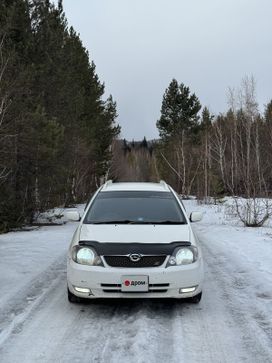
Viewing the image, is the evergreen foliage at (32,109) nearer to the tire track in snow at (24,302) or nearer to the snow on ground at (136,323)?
the tire track in snow at (24,302)

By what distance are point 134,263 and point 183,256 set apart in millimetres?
657

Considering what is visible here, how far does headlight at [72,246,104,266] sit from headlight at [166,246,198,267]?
90 cm

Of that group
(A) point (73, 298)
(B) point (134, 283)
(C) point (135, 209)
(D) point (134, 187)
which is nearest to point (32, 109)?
(D) point (134, 187)

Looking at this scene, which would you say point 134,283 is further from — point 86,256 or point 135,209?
point 135,209

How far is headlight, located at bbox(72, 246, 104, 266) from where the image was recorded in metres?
6.00

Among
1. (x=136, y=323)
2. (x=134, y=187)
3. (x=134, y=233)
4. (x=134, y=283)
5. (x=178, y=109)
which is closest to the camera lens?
(x=136, y=323)

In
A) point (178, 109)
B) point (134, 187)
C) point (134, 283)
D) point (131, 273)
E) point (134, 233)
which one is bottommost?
point (134, 283)

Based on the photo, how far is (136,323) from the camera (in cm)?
564

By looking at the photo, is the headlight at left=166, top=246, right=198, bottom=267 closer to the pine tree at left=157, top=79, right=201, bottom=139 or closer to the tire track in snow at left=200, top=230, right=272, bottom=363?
the tire track in snow at left=200, top=230, right=272, bottom=363

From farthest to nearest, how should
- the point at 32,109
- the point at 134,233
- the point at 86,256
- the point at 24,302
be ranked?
1. the point at 32,109
2. the point at 24,302
3. the point at 134,233
4. the point at 86,256

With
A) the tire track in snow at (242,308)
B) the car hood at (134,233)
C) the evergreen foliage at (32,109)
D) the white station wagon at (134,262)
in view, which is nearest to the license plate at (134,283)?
the white station wagon at (134,262)

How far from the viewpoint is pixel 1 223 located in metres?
17.8

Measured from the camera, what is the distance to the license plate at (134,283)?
580 centimetres

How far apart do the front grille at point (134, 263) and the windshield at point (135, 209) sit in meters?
1.07
